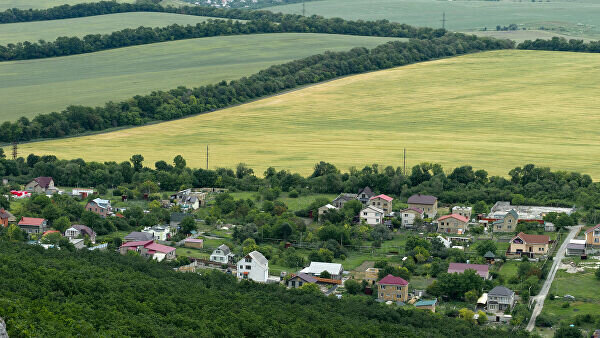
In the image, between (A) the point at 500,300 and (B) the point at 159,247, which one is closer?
(A) the point at 500,300

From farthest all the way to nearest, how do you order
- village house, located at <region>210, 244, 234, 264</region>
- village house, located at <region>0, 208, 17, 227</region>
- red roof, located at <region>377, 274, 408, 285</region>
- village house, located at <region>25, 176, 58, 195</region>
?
1. village house, located at <region>25, 176, 58, 195</region>
2. village house, located at <region>0, 208, 17, 227</region>
3. village house, located at <region>210, 244, 234, 264</region>
4. red roof, located at <region>377, 274, 408, 285</region>

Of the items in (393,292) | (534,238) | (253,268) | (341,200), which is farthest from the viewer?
(341,200)

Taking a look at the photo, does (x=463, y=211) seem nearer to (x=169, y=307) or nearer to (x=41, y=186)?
(x=169, y=307)

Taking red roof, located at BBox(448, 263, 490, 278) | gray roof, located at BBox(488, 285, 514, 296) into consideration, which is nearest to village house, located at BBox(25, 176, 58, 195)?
red roof, located at BBox(448, 263, 490, 278)

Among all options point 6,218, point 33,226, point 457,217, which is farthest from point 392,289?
point 6,218

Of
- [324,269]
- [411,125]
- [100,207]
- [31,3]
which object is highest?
[31,3]

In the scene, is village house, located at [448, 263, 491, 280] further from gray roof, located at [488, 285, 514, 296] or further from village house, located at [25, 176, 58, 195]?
village house, located at [25, 176, 58, 195]
